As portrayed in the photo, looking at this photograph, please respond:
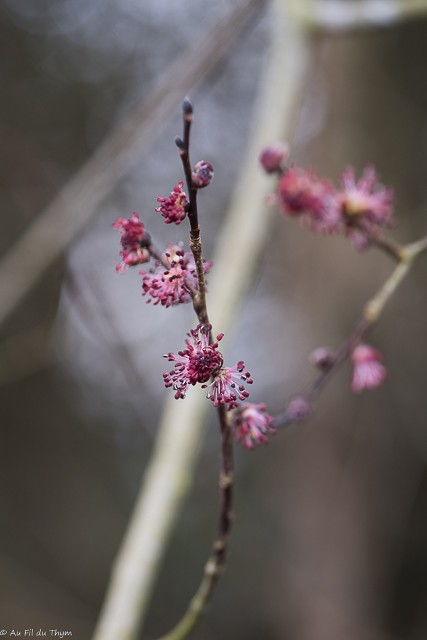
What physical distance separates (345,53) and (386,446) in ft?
6.56

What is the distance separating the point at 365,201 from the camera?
954mm

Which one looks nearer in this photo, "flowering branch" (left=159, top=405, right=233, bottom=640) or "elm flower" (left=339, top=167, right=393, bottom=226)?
"flowering branch" (left=159, top=405, right=233, bottom=640)

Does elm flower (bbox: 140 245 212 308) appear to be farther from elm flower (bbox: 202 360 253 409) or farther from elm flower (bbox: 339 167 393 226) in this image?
elm flower (bbox: 339 167 393 226)

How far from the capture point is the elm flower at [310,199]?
3.08 feet

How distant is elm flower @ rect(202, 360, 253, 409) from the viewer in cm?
49

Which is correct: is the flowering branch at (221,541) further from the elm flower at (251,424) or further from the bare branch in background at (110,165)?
the bare branch in background at (110,165)

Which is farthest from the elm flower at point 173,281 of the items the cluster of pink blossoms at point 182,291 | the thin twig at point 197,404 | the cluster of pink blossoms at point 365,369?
the thin twig at point 197,404

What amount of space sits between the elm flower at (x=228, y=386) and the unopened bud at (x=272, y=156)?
0.45 m

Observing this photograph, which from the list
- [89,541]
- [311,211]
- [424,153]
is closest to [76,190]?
[311,211]

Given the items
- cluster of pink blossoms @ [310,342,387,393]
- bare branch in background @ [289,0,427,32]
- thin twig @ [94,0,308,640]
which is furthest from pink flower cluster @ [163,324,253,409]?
bare branch in background @ [289,0,427,32]

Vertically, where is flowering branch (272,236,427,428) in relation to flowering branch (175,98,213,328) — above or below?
above

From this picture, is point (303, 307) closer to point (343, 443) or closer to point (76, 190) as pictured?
point (343, 443)

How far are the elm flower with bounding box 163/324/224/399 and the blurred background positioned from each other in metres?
1.61

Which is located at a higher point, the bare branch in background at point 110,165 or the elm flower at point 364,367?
the bare branch in background at point 110,165
